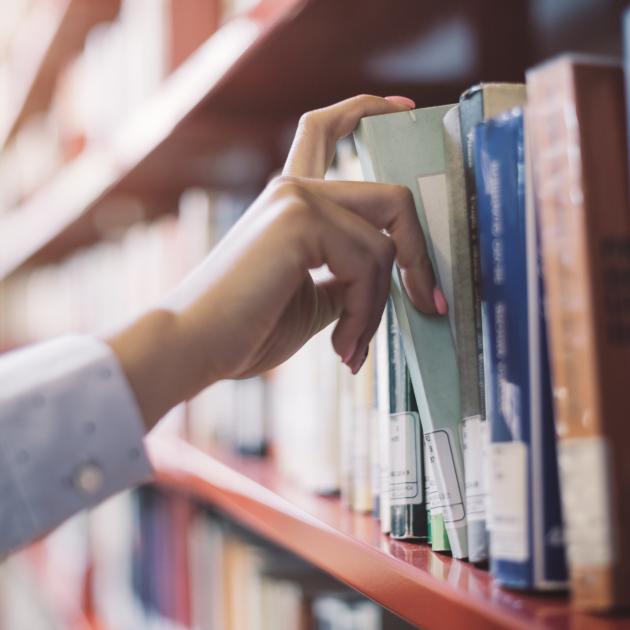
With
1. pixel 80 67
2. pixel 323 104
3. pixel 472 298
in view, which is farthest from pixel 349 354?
pixel 80 67

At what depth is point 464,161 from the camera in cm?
55

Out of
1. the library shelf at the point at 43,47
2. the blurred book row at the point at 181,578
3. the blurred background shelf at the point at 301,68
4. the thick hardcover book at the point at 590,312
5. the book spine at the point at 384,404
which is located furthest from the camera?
the library shelf at the point at 43,47

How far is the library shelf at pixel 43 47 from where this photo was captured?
7.08 ft

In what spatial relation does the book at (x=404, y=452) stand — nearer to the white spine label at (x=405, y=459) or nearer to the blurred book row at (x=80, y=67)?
the white spine label at (x=405, y=459)

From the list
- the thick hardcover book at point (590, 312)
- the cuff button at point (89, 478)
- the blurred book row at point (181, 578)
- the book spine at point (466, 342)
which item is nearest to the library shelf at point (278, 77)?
the book spine at point (466, 342)

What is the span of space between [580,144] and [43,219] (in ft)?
6.97

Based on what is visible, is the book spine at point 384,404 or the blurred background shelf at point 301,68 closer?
the book spine at point 384,404

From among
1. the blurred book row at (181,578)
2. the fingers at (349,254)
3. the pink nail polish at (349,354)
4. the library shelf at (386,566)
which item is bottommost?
the blurred book row at (181,578)

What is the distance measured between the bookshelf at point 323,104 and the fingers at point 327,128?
6 cm

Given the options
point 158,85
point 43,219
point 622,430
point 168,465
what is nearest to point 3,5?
point 43,219

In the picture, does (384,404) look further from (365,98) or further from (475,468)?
(365,98)

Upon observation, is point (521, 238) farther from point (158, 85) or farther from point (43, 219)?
point (43, 219)

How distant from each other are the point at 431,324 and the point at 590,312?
17cm

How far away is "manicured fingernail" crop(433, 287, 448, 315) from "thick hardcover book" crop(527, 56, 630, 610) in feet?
0.42
